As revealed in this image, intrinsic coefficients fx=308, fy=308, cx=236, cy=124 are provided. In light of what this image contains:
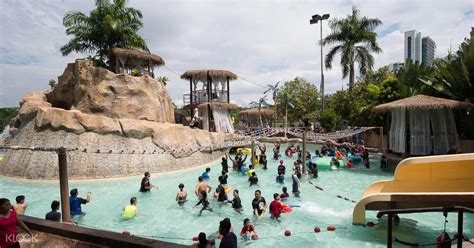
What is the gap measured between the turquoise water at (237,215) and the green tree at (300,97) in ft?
79.1

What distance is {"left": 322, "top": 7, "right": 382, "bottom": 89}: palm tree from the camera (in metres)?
30.3

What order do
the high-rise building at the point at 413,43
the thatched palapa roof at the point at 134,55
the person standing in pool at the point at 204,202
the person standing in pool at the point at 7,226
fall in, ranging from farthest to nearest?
the high-rise building at the point at 413,43, the thatched palapa roof at the point at 134,55, the person standing in pool at the point at 204,202, the person standing in pool at the point at 7,226

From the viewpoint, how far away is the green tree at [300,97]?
39438 mm

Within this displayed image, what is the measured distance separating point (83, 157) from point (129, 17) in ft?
44.8

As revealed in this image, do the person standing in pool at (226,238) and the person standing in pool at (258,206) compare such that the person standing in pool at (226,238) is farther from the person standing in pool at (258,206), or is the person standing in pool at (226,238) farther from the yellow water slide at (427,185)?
the person standing in pool at (258,206)

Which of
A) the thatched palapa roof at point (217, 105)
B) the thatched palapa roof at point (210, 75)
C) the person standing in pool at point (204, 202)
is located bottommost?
the person standing in pool at point (204, 202)

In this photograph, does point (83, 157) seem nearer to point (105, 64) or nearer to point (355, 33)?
point (105, 64)

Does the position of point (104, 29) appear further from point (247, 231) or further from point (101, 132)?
point (247, 231)

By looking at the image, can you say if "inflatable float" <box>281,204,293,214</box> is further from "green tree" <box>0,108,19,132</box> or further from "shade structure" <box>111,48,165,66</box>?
"green tree" <box>0,108,19,132</box>

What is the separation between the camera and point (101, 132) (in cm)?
1544

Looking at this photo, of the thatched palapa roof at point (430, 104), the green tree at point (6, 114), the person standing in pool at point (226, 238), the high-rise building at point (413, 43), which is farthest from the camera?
the high-rise building at point (413, 43)

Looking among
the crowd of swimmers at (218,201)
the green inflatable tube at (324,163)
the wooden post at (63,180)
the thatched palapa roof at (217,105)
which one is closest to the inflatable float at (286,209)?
the crowd of swimmers at (218,201)

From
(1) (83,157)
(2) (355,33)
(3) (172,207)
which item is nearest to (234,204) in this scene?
(3) (172,207)

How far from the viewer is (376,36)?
100ft
